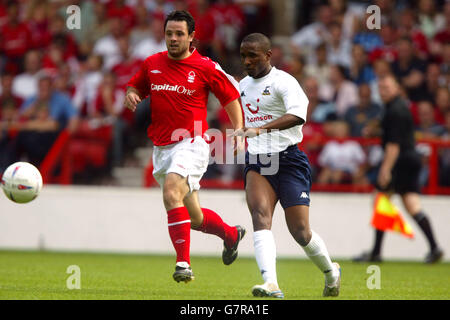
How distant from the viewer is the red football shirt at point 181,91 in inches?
301

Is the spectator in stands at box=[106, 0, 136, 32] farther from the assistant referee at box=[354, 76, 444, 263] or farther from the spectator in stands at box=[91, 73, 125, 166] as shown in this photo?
the assistant referee at box=[354, 76, 444, 263]

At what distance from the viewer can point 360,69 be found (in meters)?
14.7

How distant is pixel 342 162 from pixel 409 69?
2732mm

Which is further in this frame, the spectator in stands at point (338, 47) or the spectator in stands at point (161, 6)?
the spectator in stands at point (161, 6)

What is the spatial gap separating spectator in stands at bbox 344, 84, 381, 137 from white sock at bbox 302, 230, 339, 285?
6799 mm

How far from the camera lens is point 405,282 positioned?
8789mm

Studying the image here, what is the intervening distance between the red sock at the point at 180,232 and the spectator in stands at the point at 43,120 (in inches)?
256

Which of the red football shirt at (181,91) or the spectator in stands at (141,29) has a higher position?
the spectator in stands at (141,29)

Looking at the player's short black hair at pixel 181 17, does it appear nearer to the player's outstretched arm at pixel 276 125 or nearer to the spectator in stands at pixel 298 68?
the player's outstretched arm at pixel 276 125

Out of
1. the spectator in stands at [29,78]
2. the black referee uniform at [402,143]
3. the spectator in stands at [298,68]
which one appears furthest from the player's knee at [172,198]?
the spectator in stands at [29,78]

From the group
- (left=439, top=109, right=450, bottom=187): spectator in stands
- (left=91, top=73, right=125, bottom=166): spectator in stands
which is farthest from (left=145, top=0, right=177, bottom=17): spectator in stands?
(left=439, top=109, right=450, bottom=187): spectator in stands

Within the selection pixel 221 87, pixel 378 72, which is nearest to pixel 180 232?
pixel 221 87

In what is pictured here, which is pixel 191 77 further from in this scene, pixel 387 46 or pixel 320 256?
pixel 387 46
